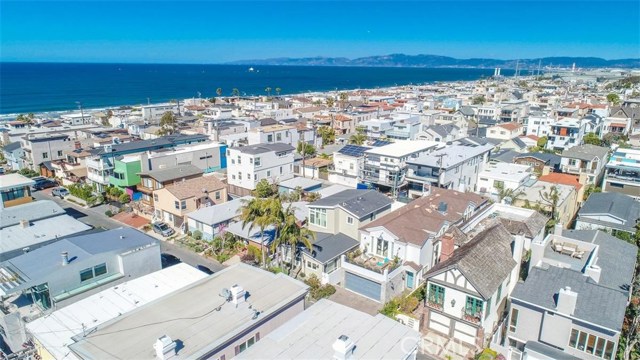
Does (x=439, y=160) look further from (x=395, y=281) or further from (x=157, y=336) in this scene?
(x=157, y=336)

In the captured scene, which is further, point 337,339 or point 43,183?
point 43,183

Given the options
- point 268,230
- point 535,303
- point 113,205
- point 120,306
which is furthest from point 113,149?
point 535,303

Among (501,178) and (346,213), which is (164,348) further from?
(501,178)

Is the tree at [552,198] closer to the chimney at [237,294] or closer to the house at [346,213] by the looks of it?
the house at [346,213]

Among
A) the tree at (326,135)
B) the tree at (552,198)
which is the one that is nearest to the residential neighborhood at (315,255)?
the tree at (552,198)

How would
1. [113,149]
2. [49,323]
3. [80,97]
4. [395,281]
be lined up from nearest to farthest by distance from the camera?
1. [49,323]
2. [395,281]
3. [113,149]
4. [80,97]

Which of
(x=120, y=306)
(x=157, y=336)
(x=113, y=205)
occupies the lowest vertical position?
(x=113, y=205)

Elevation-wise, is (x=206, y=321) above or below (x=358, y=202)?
below

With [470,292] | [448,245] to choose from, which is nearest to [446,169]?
[448,245]
